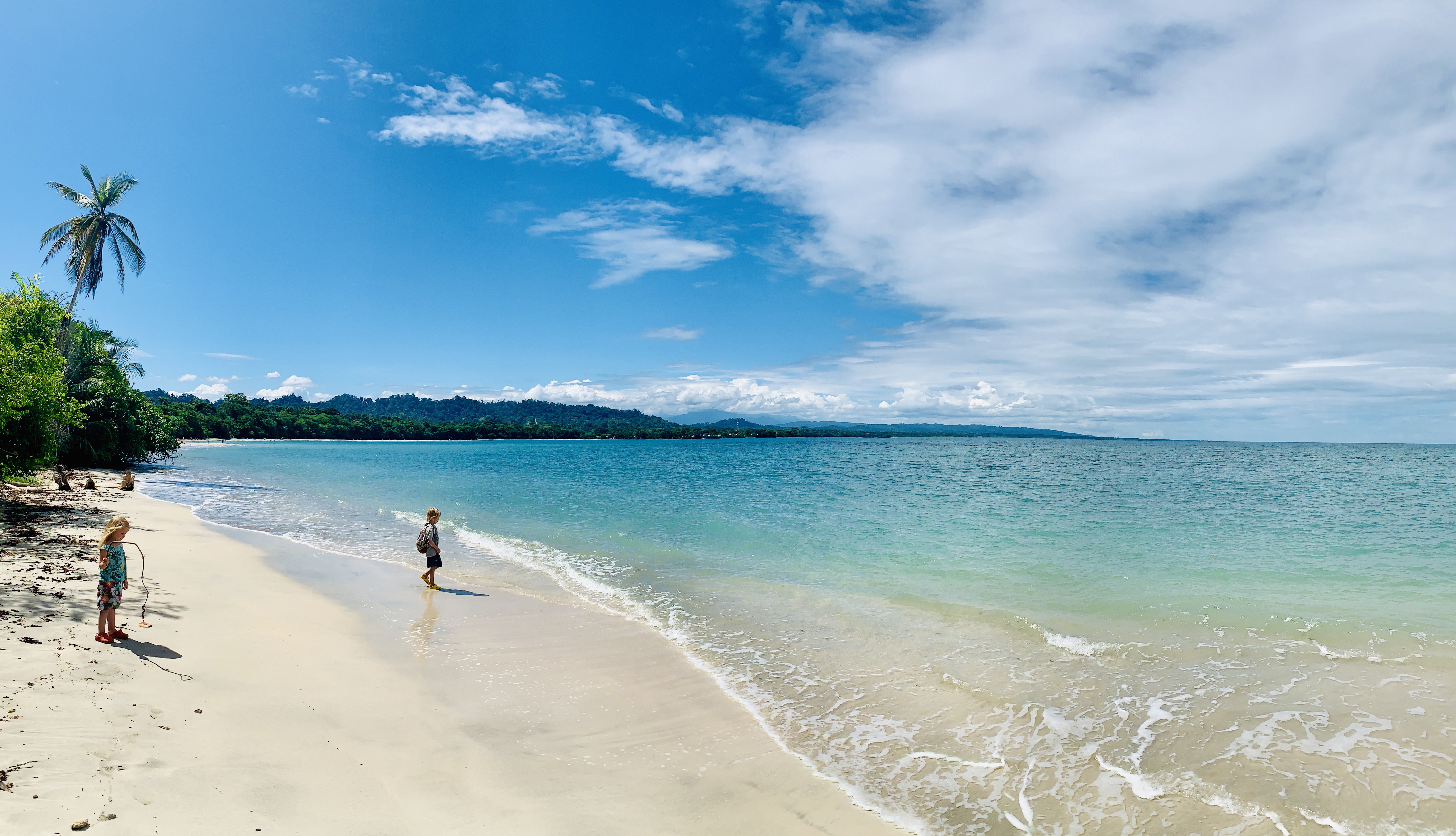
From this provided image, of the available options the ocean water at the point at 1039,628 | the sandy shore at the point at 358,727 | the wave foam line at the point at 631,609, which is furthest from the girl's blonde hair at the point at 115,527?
the wave foam line at the point at 631,609

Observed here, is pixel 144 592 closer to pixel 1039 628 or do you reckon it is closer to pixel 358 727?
pixel 358 727

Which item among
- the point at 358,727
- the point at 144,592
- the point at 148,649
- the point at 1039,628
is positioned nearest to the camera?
the point at 358,727

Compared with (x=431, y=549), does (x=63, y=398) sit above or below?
above

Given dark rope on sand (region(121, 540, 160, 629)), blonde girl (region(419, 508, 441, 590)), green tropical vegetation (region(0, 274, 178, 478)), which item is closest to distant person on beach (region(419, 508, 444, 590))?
blonde girl (region(419, 508, 441, 590))

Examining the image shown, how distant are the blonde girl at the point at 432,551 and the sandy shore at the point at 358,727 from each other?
6.27ft

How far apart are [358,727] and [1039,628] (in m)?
10.9

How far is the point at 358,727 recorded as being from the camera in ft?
21.7

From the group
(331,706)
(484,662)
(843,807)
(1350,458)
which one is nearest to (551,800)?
(843,807)

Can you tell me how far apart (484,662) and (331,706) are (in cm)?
228

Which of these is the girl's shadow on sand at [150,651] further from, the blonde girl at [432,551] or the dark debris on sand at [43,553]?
the blonde girl at [432,551]

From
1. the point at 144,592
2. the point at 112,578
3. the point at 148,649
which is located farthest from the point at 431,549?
the point at 112,578

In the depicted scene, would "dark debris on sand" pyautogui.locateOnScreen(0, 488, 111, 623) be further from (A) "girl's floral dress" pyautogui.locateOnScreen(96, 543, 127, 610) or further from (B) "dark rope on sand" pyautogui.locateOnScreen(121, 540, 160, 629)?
(A) "girl's floral dress" pyautogui.locateOnScreen(96, 543, 127, 610)

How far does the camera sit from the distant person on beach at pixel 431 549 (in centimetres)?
1309

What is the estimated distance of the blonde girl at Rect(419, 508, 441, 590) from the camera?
13.1m
